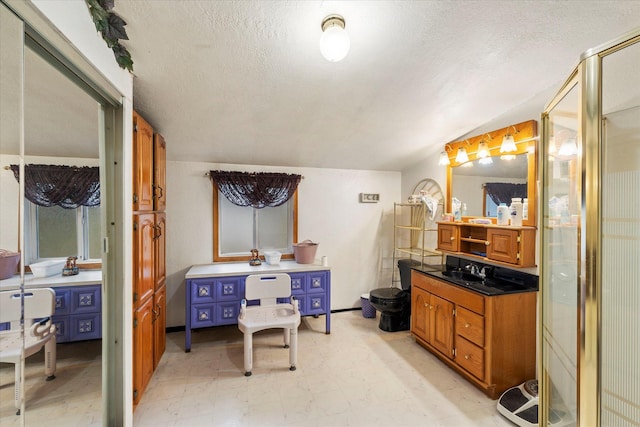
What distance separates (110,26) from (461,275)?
10.4ft

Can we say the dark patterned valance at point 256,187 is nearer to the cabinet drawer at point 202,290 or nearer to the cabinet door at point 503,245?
the cabinet drawer at point 202,290

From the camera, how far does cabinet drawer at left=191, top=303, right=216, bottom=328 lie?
271 centimetres

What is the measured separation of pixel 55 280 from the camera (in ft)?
3.46

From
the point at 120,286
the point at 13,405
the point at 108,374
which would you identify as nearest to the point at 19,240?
the point at 13,405

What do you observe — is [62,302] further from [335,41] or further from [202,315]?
[202,315]

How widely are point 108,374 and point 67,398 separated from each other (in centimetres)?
39

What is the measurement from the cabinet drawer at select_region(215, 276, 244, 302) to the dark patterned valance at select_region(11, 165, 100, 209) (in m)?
1.61

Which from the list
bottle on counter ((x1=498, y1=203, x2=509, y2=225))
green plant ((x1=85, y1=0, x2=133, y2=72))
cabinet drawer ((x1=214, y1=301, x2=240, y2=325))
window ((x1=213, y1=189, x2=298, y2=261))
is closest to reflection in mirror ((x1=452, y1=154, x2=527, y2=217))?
bottle on counter ((x1=498, y1=203, x2=509, y2=225))

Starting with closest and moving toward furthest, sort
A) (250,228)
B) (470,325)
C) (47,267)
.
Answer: (47,267), (470,325), (250,228)

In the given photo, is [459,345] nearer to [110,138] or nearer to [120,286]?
[120,286]

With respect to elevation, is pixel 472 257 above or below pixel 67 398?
above

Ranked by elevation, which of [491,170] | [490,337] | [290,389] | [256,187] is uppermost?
[491,170]

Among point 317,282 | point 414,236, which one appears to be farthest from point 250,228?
point 414,236

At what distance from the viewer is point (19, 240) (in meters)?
0.83
